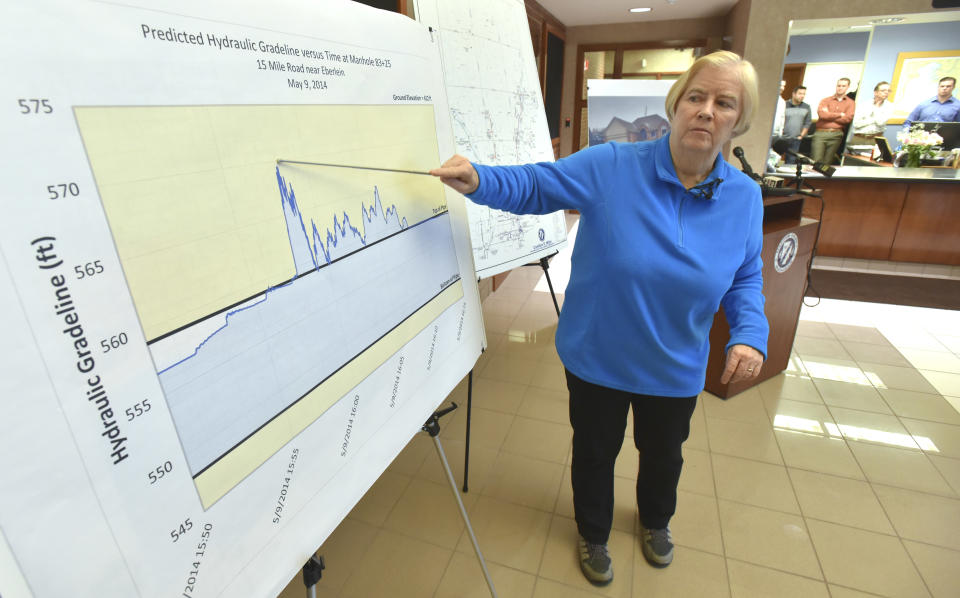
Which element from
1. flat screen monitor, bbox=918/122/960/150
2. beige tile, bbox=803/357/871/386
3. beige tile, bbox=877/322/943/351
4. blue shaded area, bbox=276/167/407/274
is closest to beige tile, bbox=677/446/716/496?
beige tile, bbox=803/357/871/386

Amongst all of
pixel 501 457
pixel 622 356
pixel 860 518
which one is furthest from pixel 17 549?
pixel 860 518

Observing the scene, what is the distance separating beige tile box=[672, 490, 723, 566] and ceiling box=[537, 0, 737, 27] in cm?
446

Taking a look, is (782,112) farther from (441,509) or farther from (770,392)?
(441,509)

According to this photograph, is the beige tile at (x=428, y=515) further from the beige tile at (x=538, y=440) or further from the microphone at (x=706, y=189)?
the microphone at (x=706, y=189)

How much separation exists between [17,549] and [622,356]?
1.09 meters

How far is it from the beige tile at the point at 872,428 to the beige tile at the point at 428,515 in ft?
5.71

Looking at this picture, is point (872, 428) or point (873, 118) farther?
point (873, 118)

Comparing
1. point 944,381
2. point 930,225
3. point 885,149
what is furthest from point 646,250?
point 885,149

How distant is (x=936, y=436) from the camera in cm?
209

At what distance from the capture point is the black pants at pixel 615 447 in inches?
50.9

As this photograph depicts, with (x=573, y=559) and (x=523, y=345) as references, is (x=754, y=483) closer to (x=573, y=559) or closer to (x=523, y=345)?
(x=573, y=559)

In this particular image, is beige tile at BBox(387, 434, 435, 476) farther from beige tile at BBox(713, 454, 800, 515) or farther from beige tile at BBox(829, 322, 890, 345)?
beige tile at BBox(829, 322, 890, 345)

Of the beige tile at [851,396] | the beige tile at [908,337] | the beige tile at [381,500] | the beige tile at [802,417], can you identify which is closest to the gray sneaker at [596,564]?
the beige tile at [381,500]

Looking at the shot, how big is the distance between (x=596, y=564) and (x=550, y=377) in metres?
1.20
